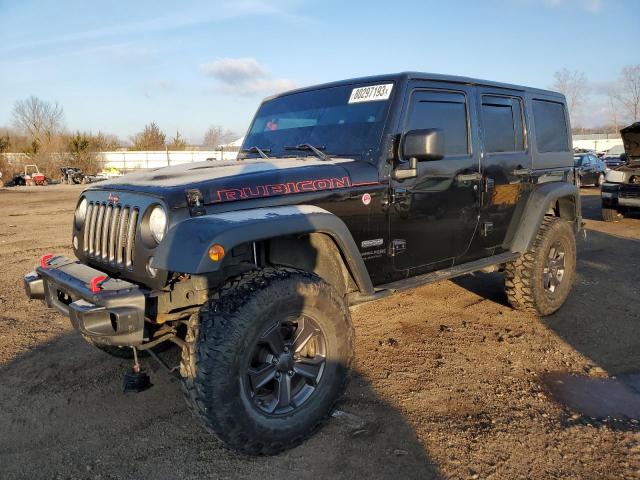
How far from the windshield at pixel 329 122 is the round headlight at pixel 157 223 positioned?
1.36 meters

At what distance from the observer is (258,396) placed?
2756 millimetres

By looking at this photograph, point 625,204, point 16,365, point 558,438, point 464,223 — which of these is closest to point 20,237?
point 16,365

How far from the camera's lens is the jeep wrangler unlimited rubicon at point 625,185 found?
1108 centimetres

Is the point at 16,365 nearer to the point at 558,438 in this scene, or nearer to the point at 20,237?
the point at 558,438

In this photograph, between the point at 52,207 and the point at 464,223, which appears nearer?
the point at 464,223

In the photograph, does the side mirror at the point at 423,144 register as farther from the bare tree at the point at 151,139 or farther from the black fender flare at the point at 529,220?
the bare tree at the point at 151,139

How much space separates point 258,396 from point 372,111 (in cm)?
211

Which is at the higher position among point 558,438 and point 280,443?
point 280,443

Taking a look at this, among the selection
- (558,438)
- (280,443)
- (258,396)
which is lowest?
(558,438)

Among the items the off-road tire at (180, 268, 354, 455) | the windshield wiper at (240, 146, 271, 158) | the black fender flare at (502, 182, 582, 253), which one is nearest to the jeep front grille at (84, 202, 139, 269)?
the off-road tire at (180, 268, 354, 455)

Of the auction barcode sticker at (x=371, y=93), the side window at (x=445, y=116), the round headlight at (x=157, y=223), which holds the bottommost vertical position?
the round headlight at (x=157, y=223)

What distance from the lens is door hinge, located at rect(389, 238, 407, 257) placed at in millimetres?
3549

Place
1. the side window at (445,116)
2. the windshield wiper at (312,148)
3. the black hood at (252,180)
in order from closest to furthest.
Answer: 1. the black hood at (252,180)
2. the windshield wiper at (312,148)
3. the side window at (445,116)

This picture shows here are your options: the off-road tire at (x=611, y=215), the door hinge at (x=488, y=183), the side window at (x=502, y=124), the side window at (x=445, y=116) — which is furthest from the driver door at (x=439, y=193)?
the off-road tire at (x=611, y=215)
